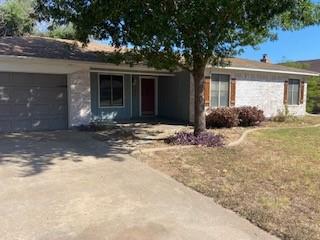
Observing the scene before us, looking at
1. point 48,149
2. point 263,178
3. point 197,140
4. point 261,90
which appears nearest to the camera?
point 263,178

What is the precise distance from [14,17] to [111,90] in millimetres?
16242

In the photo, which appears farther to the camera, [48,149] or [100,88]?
[100,88]

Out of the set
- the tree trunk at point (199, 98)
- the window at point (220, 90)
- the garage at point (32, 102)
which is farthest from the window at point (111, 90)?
the tree trunk at point (199, 98)

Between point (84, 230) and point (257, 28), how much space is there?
6924 millimetres

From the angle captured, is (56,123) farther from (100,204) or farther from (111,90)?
(100,204)

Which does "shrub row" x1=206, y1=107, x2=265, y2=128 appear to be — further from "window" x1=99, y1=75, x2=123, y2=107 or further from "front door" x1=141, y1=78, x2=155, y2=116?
"window" x1=99, y1=75, x2=123, y2=107

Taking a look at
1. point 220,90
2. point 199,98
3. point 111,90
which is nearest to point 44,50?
point 111,90

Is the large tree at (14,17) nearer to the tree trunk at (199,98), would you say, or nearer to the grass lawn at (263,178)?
the tree trunk at (199,98)

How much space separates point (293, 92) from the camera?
19.2m

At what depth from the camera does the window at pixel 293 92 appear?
18.9m

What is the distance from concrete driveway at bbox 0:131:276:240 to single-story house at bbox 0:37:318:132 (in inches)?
155

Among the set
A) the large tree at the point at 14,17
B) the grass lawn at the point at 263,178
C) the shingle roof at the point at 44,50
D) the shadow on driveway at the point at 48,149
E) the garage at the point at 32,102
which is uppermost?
the large tree at the point at 14,17

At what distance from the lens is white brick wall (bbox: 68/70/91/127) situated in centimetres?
1210

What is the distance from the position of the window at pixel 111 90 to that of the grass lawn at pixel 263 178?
6454 mm
